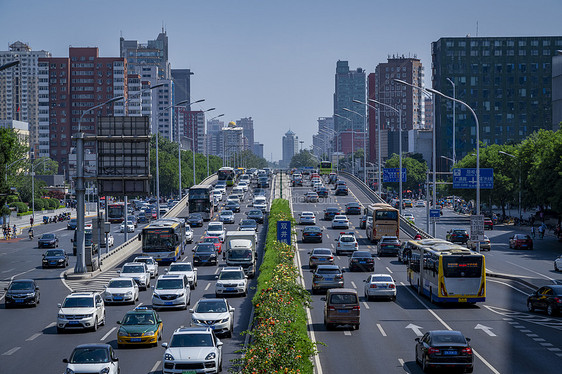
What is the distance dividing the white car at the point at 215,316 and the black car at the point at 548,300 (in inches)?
593

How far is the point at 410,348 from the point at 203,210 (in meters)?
61.1

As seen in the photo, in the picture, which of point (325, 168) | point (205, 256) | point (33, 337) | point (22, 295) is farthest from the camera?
point (325, 168)

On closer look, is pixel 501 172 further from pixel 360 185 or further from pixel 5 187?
pixel 5 187

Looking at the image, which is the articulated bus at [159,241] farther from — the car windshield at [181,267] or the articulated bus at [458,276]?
the articulated bus at [458,276]

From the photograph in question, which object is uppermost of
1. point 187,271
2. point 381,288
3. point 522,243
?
point 187,271

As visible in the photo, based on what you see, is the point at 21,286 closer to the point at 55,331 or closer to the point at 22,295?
the point at 22,295

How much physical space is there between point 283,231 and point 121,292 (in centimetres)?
1532

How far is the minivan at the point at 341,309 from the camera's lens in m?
31.2

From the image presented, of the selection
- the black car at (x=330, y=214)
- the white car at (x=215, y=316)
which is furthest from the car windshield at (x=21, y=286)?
the black car at (x=330, y=214)

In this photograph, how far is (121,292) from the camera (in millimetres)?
39375

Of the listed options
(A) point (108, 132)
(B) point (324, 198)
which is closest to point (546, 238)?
(B) point (324, 198)

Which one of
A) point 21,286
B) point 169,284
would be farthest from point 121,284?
point 21,286

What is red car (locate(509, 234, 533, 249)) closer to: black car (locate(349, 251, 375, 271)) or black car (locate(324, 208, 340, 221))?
black car (locate(324, 208, 340, 221))

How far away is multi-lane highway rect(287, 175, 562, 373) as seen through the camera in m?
24.9
